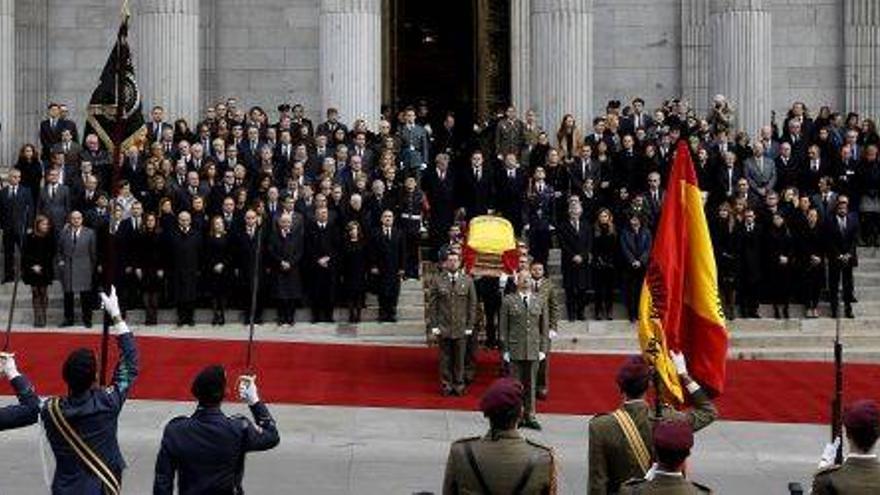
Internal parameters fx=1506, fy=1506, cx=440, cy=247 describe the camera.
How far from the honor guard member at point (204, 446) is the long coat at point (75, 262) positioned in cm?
1536

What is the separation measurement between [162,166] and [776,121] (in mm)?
13475

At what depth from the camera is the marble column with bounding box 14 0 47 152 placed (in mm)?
31250

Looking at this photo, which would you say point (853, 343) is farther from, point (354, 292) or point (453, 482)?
point (453, 482)

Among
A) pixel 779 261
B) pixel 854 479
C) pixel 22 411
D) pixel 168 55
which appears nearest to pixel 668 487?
pixel 854 479

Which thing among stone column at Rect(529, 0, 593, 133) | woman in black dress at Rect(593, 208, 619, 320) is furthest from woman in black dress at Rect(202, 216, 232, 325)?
stone column at Rect(529, 0, 593, 133)

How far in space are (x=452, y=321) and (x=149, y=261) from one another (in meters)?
6.47

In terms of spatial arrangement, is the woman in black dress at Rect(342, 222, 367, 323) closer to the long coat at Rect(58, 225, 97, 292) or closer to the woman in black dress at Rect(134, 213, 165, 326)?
the woman in black dress at Rect(134, 213, 165, 326)

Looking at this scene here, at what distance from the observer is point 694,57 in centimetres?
3130

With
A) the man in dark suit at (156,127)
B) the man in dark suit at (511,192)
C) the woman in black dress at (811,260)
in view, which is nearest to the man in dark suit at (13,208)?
the man in dark suit at (156,127)

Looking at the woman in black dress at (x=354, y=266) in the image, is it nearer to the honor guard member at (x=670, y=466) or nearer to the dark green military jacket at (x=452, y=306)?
the dark green military jacket at (x=452, y=306)

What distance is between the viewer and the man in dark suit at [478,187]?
24.8 metres

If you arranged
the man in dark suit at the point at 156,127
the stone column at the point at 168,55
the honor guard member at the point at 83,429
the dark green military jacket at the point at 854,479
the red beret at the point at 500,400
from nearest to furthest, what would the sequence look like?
1. the dark green military jacket at the point at 854,479
2. the red beret at the point at 500,400
3. the honor guard member at the point at 83,429
4. the man in dark suit at the point at 156,127
5. the stone column at the point at 168,55

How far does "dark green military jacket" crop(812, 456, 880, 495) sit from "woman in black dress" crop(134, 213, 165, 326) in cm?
1725

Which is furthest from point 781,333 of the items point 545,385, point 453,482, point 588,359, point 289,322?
point 453,482
